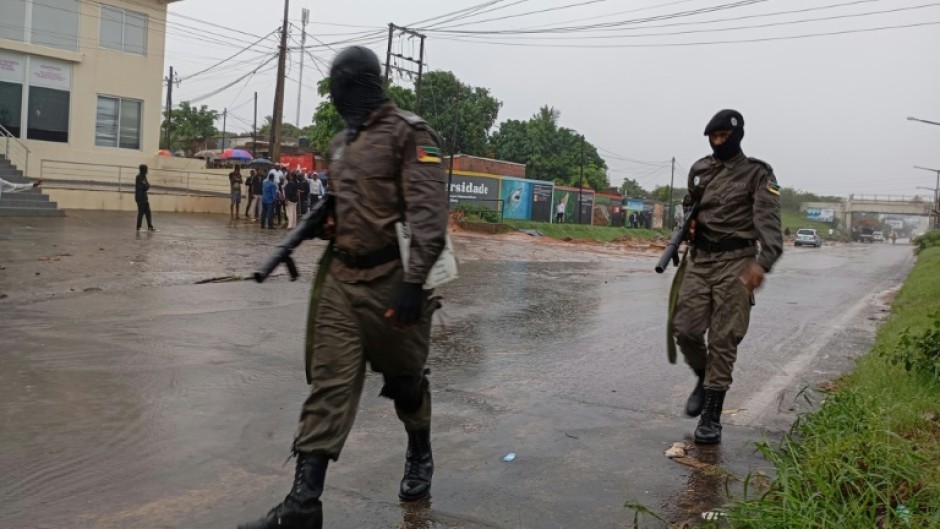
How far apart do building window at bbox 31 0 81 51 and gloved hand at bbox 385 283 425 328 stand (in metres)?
27.1

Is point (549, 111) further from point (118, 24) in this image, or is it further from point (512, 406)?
point (512, 406)

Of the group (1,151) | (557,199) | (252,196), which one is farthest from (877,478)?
(557,199)

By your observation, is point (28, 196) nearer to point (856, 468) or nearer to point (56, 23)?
point (56, 23)

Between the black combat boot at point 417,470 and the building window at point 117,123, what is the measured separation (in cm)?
2729

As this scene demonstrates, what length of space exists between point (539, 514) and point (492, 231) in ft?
94.2

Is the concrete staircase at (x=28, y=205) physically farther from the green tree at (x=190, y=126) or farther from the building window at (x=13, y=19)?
the green tree at (x=190, y=126)

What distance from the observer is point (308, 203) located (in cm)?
2295

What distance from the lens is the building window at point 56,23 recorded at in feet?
83.5

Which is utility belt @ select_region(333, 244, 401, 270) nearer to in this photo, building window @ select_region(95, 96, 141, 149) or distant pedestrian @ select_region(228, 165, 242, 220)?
distant pedestrian @ select_region(228, 165, 242, 220)

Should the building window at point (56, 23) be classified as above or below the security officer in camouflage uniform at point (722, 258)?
above

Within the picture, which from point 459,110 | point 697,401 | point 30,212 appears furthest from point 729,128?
point 459,110

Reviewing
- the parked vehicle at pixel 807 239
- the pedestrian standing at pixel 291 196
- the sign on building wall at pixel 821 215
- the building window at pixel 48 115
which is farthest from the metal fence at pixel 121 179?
the sign on building wall at pixel 821 215

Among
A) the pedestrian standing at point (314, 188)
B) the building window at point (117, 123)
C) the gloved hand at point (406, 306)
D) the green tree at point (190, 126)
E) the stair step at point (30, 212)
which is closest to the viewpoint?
the gloved hand at point (406, 306)

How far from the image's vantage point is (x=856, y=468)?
128 inches
